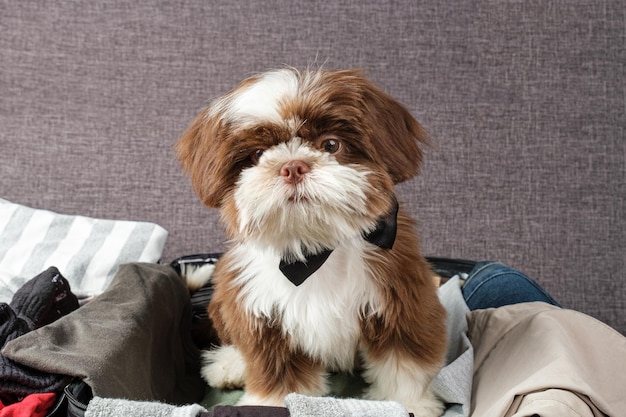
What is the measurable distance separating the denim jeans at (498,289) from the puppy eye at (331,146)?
28.4 inches

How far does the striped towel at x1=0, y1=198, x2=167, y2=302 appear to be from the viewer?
67.3 inches

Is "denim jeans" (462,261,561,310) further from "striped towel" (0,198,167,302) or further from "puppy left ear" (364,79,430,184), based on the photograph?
"striped towel" (0,198,167,302)

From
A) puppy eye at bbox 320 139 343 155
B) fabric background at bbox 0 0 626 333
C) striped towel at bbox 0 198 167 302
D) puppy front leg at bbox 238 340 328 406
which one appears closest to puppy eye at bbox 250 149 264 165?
puppy eye at bbox 320 139 343 155

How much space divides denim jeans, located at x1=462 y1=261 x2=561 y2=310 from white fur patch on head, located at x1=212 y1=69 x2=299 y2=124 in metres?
0.80

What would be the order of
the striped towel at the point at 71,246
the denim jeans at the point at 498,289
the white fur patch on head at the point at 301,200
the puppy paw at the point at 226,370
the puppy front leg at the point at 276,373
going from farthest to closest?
1. the striped towel at the point at 71,246
2. the denim jeans at the point at 498,289
3. the puppy paw at the point at 226,370
4. the puppy front leg at the point at 276,373
5. the white fur patch on head at the point at 301,200

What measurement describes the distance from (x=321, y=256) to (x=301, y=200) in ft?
0.52

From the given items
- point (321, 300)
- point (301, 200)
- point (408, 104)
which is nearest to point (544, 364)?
point (321, 300)

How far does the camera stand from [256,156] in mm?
1086

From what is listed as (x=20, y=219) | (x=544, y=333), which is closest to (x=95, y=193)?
(x=20, y=219)

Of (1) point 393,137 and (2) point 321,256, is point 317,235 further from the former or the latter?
(1) point 393,137

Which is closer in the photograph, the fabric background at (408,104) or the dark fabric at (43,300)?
the dark fabric at (43,300)

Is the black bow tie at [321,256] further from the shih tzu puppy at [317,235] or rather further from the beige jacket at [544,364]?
the beige jacket at [544,364]

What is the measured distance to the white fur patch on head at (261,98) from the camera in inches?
41.4

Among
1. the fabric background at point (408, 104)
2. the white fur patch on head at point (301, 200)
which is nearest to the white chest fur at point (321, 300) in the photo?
the white fur patch on head at point (301, 200)
